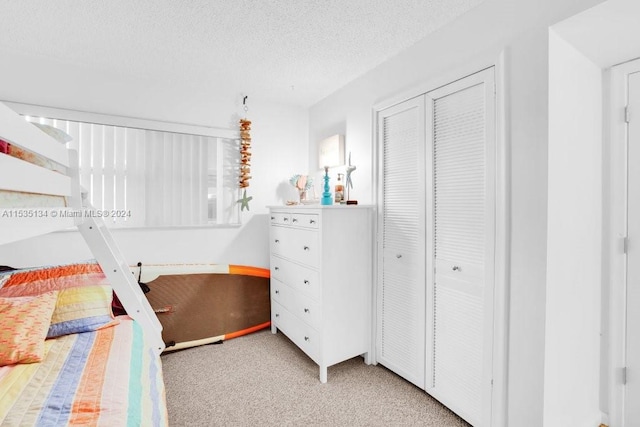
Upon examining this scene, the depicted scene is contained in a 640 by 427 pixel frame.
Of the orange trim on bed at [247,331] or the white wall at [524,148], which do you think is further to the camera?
the orange trim on bed at [247,331]

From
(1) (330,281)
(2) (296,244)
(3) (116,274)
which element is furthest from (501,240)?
(3) (116,274)

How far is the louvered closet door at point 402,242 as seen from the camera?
2025mm

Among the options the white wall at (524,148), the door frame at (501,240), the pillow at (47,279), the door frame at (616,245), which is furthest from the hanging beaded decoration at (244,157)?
the door frame at (616,245)

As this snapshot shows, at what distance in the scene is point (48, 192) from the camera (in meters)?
1.22

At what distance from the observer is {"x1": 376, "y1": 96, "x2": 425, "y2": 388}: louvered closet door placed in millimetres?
2025

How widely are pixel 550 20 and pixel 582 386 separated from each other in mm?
1887

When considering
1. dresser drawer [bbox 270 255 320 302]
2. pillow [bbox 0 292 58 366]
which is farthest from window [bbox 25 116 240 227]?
pillow [bbox 0 292 58 366]

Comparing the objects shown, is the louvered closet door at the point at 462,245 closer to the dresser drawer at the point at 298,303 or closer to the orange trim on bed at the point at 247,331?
the dresser drawer at the point at 298,303

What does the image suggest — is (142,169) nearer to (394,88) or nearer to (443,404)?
(394,88)

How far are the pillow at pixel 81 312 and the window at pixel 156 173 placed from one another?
75 cm

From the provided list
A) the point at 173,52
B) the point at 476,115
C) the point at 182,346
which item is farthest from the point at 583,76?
the point at 182,346

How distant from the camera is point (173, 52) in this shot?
2.20 metres

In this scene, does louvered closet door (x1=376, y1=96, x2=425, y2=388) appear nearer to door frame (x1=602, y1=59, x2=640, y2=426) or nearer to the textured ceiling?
the textured ceiling

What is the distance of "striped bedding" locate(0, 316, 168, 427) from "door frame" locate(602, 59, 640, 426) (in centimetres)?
238
